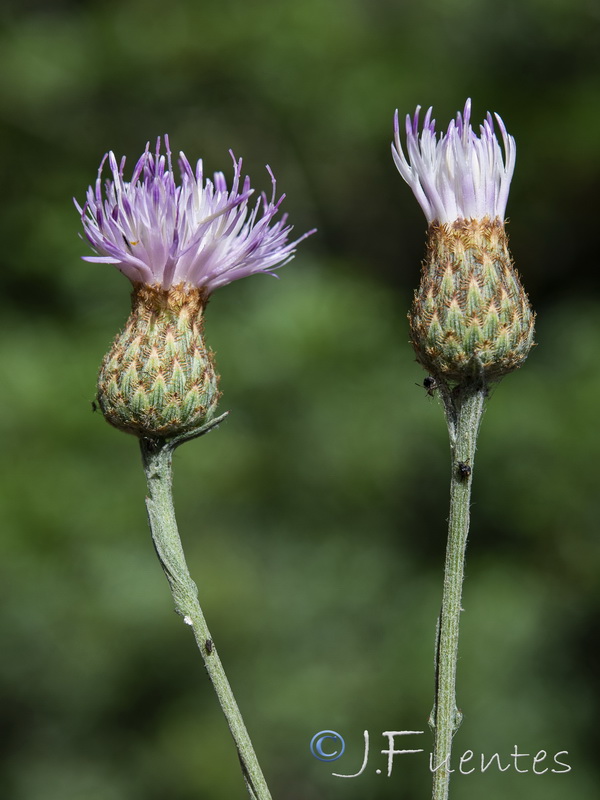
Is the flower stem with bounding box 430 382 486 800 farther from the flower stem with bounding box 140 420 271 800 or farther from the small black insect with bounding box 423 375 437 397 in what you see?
the flower stem with bounding box 140 420 271 800

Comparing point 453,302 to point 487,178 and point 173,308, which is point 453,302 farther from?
point 173,308

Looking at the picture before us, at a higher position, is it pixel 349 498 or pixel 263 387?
pixel 263 387

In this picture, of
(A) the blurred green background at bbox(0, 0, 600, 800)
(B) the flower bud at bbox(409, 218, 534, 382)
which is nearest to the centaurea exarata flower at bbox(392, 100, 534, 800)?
(B) the flower bud at bbox(409, 218, 534, 382)

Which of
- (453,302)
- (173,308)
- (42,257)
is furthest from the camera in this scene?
(42,257)

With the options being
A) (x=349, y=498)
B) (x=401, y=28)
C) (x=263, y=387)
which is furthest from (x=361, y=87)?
(x=349, y=498)

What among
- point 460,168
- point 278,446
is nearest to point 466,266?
point 460,168

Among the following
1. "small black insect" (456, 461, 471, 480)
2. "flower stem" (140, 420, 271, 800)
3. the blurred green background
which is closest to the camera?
"flower stem" (140, 420, 271, 800)

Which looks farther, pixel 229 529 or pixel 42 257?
pixel 42 257

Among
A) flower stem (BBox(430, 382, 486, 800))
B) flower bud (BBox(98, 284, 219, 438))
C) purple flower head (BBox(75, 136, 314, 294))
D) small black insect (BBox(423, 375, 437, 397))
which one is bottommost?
flower stem (BBox(430, 382, 486, 800))
